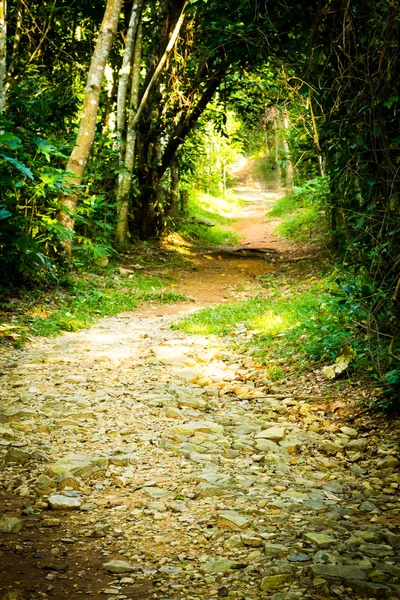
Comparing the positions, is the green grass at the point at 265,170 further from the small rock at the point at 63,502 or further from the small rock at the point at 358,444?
the small rock at the point at 63,502

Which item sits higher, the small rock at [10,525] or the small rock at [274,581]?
the small rock at [10,525]

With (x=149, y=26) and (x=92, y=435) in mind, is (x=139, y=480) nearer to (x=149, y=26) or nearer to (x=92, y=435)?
(x=92, y=435)

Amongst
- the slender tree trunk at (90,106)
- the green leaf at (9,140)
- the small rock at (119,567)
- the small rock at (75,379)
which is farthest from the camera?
the slender tree trunk at (90,106)

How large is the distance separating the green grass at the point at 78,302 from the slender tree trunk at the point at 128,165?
6.91 feet

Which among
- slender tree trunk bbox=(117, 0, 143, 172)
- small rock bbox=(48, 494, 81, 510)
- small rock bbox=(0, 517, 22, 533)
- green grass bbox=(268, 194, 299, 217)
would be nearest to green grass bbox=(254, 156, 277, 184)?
green grass bbox=(268, 194, 299, 217)

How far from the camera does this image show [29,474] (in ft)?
10.8

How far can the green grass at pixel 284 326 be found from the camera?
223 inches

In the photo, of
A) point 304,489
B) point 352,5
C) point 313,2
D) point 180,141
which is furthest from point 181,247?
point 304,489

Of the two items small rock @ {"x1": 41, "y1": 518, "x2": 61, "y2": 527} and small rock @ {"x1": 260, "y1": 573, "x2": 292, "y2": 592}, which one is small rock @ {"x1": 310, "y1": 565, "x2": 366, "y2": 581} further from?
small rock @ {"x1": 41, "y1": 518, "x2": 61, "y2": 527}

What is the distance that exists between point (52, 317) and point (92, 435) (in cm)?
390

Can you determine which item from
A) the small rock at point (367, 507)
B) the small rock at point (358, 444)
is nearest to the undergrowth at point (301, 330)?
the small rock at point (358, 444)

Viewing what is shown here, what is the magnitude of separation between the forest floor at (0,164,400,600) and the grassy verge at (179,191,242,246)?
42.9 ft

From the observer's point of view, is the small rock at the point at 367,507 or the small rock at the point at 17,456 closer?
the small rock at the point at 367,507

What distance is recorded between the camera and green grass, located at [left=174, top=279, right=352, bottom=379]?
5.67 meters
